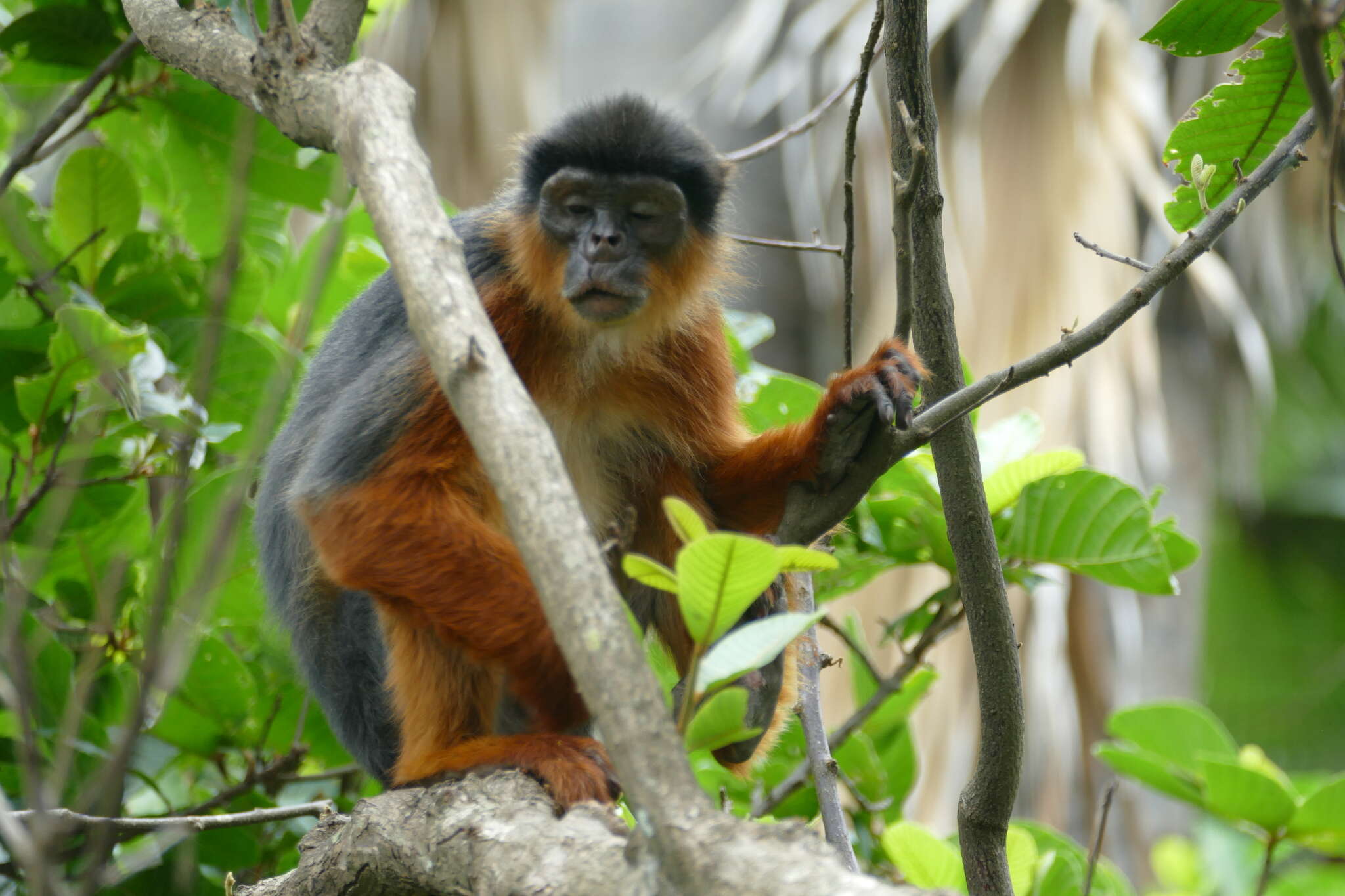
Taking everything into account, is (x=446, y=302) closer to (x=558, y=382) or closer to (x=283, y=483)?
(x=558, y=382)

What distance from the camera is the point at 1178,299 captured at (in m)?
10.4

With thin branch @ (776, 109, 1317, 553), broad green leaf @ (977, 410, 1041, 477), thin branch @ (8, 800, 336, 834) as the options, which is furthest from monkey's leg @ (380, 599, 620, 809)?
broad green leaf @ (977, 410, 1041, 477)

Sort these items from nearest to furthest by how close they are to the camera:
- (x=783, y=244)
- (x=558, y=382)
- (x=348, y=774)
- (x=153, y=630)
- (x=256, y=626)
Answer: (x=153, y=630) → (x=783, y=244) → (x=558, y=382) → (x=348, y=774) → (x=256, y=626)

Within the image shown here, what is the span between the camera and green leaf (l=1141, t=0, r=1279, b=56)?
2332 mm

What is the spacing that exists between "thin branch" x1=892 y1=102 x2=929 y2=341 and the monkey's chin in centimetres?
114

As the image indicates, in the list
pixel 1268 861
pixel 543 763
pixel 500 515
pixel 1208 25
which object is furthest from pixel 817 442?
pixel 1268 861

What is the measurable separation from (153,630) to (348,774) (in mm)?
2940

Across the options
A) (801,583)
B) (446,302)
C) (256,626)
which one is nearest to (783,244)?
(801,583)

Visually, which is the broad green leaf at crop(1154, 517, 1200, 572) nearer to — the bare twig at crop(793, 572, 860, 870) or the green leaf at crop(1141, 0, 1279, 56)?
the bare twig at crop(793, 572, 860, 870)

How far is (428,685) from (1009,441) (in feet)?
5.73

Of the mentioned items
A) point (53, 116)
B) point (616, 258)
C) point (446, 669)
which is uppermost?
point (53, 116)

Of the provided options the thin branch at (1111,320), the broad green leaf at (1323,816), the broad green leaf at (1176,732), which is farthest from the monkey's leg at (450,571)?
the broad green leaf at (1323,816)

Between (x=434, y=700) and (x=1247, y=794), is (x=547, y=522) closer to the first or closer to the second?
(x=434, y=700)

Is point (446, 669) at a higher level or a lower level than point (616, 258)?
lower
